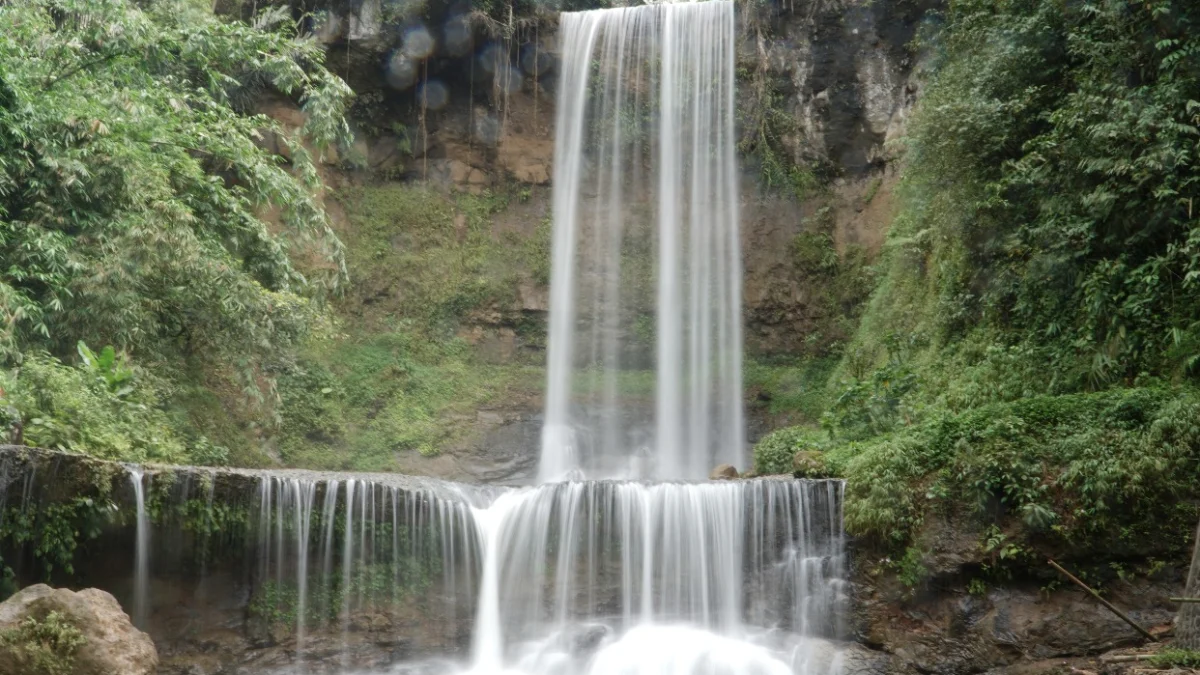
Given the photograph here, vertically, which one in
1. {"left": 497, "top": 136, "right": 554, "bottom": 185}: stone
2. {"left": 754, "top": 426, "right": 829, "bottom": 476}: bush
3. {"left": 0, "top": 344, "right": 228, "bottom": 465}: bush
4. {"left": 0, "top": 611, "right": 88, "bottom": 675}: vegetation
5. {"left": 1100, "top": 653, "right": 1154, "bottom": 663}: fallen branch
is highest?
{"left": 497, "top": 136, "right": 554, "bottom": 185}: stone

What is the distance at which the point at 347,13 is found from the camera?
883 inches

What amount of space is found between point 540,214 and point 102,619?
51.5 feet

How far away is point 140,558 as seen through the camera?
11570mm

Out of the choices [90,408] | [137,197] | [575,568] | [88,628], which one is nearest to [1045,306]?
[575,568]

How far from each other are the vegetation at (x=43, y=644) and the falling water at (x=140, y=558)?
229 centimetres

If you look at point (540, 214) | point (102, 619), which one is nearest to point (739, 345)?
point (540, 214)

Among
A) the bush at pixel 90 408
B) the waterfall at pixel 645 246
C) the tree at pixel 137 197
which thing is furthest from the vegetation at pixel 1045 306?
the bush at pixel 90 408

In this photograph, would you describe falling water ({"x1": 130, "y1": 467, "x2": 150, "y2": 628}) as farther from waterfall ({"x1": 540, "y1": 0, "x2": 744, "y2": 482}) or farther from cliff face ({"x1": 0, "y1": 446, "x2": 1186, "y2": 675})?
waterfall ({"x1": 540, "y1": 0, "x2": 744, "y2": 482})

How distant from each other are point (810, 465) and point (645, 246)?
10683mm

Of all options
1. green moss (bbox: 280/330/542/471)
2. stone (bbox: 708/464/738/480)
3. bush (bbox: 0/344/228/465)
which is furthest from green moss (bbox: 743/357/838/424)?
bush (bbox: 0/344/228/465)

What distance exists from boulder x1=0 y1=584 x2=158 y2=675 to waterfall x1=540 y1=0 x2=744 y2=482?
11422 mm

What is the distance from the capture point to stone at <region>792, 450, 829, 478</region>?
1288 cm

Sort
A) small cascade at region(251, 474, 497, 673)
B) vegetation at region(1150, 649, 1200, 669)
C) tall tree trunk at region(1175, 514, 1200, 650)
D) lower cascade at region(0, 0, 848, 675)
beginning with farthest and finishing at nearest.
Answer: small cascade at region(251, 474, 497, 673) → lower cascade at region(0, 0, 848, 675) → tall tree trunk at region(1175, 514, 1200, 650) → vegetation at region(1150, 649, 1200, 669)

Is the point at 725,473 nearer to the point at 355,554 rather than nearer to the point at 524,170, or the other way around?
the point at 355,554
